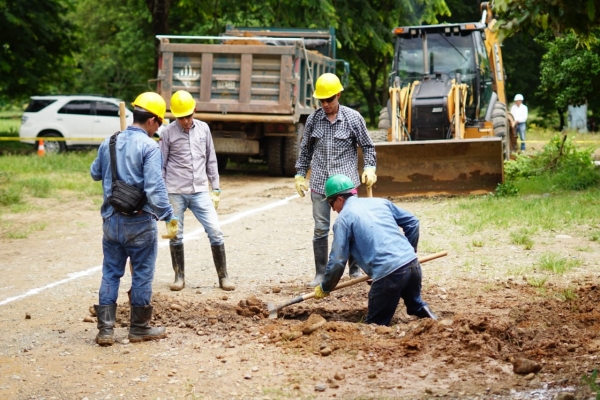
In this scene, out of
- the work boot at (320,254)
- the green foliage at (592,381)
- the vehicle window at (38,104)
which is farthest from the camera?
the vehicle window at (38,104)

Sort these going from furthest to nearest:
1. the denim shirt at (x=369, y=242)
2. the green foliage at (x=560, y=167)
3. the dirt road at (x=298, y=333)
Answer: the green foliage at (x=560, y=167)
the denim shirt at (x=369, y=242)
the dirt road at (x=298, y=333)

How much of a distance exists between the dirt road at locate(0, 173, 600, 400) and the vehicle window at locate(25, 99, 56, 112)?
48.8ft

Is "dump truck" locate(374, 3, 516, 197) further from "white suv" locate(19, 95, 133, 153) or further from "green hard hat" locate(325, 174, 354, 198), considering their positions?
"white suv" locate(19, 95, 133, 153)

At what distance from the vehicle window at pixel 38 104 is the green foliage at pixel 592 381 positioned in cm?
2158

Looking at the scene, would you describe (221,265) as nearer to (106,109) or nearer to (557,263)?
(557,263)

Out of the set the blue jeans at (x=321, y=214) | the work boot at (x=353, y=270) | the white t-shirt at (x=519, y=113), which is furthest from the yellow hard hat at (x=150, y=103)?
the white t-shirt at (x=519, y=113)

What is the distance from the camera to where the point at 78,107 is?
81.4ft

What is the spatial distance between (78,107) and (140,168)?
62.8 feet

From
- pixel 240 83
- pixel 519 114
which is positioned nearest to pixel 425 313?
pixel 240 83

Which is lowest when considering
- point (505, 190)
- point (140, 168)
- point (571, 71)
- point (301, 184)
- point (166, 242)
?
point (166, 242)

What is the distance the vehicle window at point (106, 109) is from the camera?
25.1 m

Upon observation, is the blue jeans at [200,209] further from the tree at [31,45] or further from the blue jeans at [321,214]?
the tree at [31,45]

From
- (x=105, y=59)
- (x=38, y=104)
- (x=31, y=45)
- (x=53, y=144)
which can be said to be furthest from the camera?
(x=105, y=59)

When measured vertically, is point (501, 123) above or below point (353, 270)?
above
